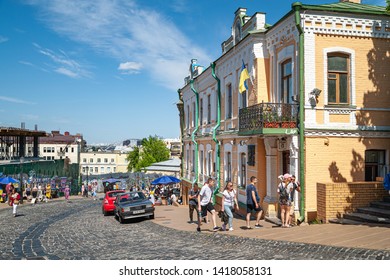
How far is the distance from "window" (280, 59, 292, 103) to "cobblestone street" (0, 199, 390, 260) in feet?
18.8

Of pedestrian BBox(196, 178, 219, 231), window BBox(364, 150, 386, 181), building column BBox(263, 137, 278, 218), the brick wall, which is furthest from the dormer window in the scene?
the brick wall

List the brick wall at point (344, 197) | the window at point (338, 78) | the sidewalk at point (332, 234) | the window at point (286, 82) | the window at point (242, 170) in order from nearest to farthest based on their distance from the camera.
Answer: the sidewalk at point (332, 234) → the brick wall at point (344, 197) → the window at point (338, 78) → the window at point (286, 82) → the window at point (242, 170)

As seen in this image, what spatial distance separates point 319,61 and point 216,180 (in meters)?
9.86

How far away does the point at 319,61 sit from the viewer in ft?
43.1

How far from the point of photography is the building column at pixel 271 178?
14.5 m

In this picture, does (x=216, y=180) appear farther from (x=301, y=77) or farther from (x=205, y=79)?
(x=301, y=77)

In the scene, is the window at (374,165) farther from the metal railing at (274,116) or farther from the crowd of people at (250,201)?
the metal railing at (274,116)

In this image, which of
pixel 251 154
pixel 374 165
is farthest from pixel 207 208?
pixel 374 165

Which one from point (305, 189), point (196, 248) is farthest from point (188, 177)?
point (196, 248)

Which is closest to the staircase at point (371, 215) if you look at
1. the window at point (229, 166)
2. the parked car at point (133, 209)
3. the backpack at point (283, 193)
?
the backpack at point (283, 193)

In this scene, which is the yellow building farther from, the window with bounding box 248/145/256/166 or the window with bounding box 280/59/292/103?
the window with bounding box 248/145/256/166

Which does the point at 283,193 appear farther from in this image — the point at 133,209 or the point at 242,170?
the point at 133,209

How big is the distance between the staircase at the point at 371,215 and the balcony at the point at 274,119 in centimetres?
316
